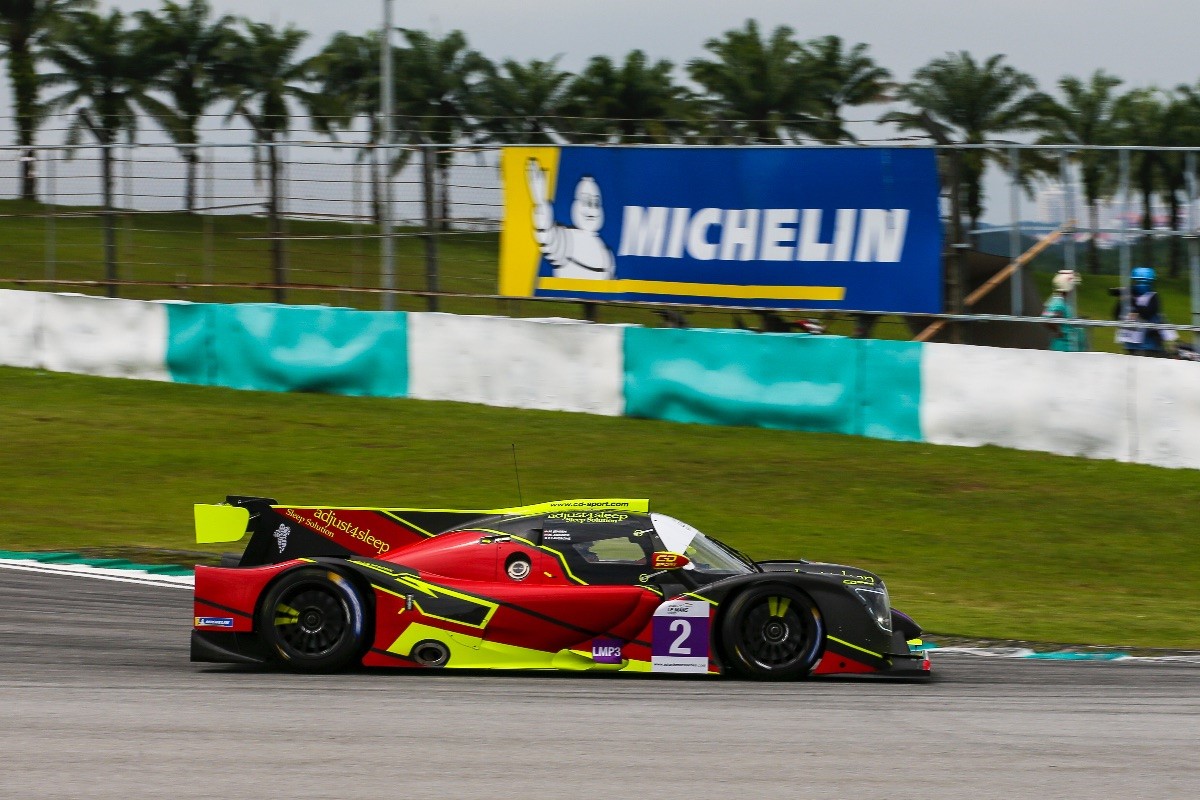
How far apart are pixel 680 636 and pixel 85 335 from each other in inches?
558

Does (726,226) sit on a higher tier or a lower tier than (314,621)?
higher

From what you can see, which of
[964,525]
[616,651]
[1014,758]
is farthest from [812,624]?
[964,525]

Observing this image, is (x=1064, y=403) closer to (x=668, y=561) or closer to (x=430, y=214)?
(x=430, y=214)

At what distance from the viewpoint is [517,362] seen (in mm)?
17391

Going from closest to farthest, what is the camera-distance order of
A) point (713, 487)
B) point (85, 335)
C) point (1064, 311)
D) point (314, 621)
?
1. point (314, 621)
2. point (713, 487)
3. point (1064, 311)
4. point (85, 335)

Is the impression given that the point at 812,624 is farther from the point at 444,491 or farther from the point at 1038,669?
the point at 444,491

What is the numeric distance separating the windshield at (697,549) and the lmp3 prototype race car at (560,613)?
0.5 inches

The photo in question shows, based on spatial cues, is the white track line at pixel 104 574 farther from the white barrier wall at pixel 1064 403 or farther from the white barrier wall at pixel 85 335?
the white barrier wall at pixel 85 335

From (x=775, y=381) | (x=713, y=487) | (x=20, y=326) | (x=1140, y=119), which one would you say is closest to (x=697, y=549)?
(x=713, y=487)

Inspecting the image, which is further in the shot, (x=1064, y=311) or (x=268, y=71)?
(x=268, y=71)

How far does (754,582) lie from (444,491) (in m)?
6.08

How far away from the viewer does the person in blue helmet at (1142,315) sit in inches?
538

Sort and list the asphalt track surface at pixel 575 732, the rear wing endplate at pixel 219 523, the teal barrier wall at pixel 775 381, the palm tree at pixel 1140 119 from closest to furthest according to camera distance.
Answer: the asphalt track surface at pixel 575 732 → the rear wing endplate at pixel 219 523 → the teal barrier wall at pixel 775 381 → the palm tree at pixel 1140 119

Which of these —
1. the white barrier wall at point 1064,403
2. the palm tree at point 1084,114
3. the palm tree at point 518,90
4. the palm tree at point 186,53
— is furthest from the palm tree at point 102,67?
the white barrier wall at point 1064,403
